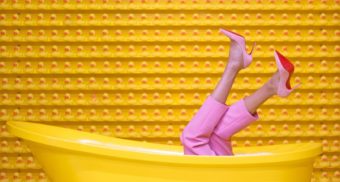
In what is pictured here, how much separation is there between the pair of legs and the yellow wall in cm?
80

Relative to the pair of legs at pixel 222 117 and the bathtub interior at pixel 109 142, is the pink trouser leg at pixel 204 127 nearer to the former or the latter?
the pair of legs at pixel 222 117

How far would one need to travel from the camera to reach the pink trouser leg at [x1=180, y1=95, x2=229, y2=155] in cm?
171

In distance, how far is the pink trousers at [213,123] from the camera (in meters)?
1.70

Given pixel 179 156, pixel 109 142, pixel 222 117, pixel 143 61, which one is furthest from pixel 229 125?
pixel 143 61

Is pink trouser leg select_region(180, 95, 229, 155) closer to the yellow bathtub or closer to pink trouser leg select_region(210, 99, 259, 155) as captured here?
pink trouser leg select_region(210, 99, 259, 155)

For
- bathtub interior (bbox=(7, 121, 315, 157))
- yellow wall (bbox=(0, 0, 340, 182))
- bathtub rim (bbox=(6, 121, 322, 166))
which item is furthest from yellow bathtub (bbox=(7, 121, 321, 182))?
yellow wall (bbox=(0, 0, 340, 182))

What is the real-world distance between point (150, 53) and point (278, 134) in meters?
0.88

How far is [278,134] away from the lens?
2.59 meters

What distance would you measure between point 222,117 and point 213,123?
48 mm

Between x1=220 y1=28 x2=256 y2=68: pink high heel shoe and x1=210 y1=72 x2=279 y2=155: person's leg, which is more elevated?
x1=220 y1=28 x2=256 y2=68: pink high heel shoe

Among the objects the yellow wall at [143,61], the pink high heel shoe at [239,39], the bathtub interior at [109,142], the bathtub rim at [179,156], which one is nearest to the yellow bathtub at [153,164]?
the bathtub rim at [179,156]

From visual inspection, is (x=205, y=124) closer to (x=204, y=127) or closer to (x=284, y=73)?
(x=204, y=127)

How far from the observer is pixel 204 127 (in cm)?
171

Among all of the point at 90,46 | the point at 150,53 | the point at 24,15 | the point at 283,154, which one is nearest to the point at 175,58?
the point at 150,53
